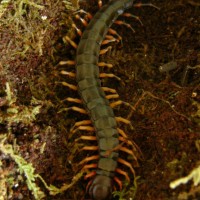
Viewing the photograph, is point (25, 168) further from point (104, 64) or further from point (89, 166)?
point (104, 64)

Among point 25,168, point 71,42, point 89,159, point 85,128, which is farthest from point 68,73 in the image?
point 25,168

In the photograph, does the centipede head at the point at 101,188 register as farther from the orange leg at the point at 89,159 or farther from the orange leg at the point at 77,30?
the orange leg at the point at 77,30

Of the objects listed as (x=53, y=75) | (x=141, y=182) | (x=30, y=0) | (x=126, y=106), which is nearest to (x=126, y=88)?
(x=126, y=106)

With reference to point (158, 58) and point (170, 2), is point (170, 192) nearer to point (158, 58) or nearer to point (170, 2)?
point (158, 58)

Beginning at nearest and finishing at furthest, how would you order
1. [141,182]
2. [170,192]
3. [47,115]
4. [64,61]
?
[170,192] → [141,182] → [47,115] → [64,61]

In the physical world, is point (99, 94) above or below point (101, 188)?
above

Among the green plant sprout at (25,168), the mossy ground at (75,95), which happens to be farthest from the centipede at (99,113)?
the green plant sprout at (25,168)
